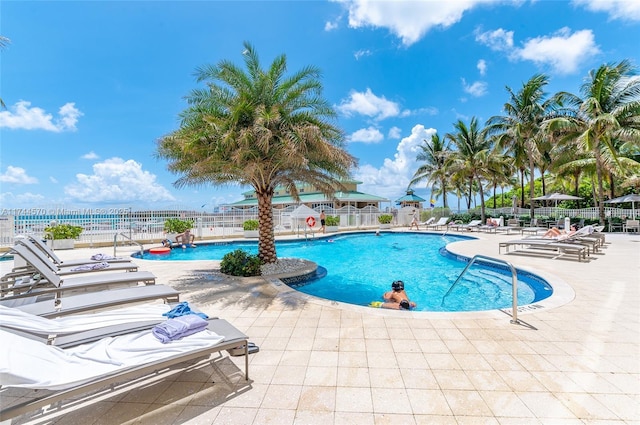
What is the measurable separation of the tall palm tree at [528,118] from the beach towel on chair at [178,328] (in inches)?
941

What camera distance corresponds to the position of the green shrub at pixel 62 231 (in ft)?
41.2

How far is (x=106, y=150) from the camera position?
840 inches

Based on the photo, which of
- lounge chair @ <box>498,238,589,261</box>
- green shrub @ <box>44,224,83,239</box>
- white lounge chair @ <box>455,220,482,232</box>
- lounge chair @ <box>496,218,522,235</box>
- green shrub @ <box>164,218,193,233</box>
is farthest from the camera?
white lounge chair @ <box>455,220,482,232</box>

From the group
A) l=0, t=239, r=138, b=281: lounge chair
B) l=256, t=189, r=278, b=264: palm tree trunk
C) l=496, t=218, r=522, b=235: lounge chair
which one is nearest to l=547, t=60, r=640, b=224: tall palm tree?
l=496, t=218, r=522, b=235: lounge chair

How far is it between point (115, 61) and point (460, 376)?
50.0 feet

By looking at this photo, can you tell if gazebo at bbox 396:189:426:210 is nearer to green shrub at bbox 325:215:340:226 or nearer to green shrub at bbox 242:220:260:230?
green shrub at bbox 325:215:340:226

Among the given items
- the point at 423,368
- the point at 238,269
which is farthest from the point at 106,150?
the point at 423,368

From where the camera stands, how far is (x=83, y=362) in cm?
234

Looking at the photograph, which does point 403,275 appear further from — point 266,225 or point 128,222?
point 128,222

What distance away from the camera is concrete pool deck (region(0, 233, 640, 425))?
2336 mm

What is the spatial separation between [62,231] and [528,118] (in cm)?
2951

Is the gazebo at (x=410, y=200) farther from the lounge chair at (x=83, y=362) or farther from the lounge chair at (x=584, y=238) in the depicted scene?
the lounge chair at (x=83, y=362)

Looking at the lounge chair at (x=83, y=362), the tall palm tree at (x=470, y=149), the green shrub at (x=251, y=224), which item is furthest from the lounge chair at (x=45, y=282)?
the tall palm tree at (x=470, y=149)

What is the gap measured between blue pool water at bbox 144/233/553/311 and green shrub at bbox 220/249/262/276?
4.19 ft
